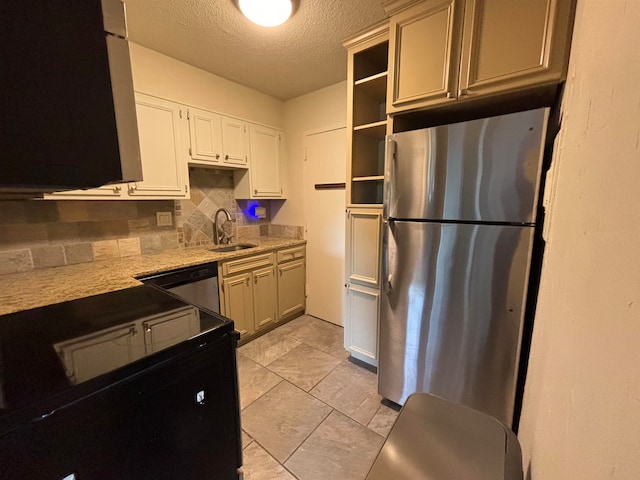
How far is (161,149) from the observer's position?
6.64 ft

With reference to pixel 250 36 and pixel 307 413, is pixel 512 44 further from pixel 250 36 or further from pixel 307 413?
pixel 307 413

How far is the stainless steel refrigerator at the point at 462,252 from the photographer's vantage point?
1166 mm

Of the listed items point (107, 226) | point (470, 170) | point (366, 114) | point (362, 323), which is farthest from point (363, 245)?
point (107, 226)

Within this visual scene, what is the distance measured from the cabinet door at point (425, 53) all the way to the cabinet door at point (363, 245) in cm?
72

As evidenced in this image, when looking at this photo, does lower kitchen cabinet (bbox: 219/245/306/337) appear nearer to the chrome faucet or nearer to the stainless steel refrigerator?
the chrome faucet

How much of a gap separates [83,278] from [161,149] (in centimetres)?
109

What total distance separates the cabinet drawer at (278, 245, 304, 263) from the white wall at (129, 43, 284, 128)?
1.43 metres

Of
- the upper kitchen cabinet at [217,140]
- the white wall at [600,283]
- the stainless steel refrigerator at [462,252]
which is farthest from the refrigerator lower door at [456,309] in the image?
the upper kitchen cabinet at [217,140]

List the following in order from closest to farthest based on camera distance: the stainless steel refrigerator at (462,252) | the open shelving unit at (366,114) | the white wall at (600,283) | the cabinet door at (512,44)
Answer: the white wall at (600,283) < the cabinet door at (512,44) < the stainless steel refrigerator at (462,252) < the open shelving unit at (366,114)

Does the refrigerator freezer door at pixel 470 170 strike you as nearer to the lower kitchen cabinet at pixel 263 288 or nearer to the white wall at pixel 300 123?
the white wall at pixel 300 123

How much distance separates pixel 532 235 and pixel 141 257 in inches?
102

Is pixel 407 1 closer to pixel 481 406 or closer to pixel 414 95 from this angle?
pixel 414 95

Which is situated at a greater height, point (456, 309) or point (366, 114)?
point (366, 114)

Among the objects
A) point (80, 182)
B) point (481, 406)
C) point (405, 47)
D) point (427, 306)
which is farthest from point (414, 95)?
point (481, 406)
